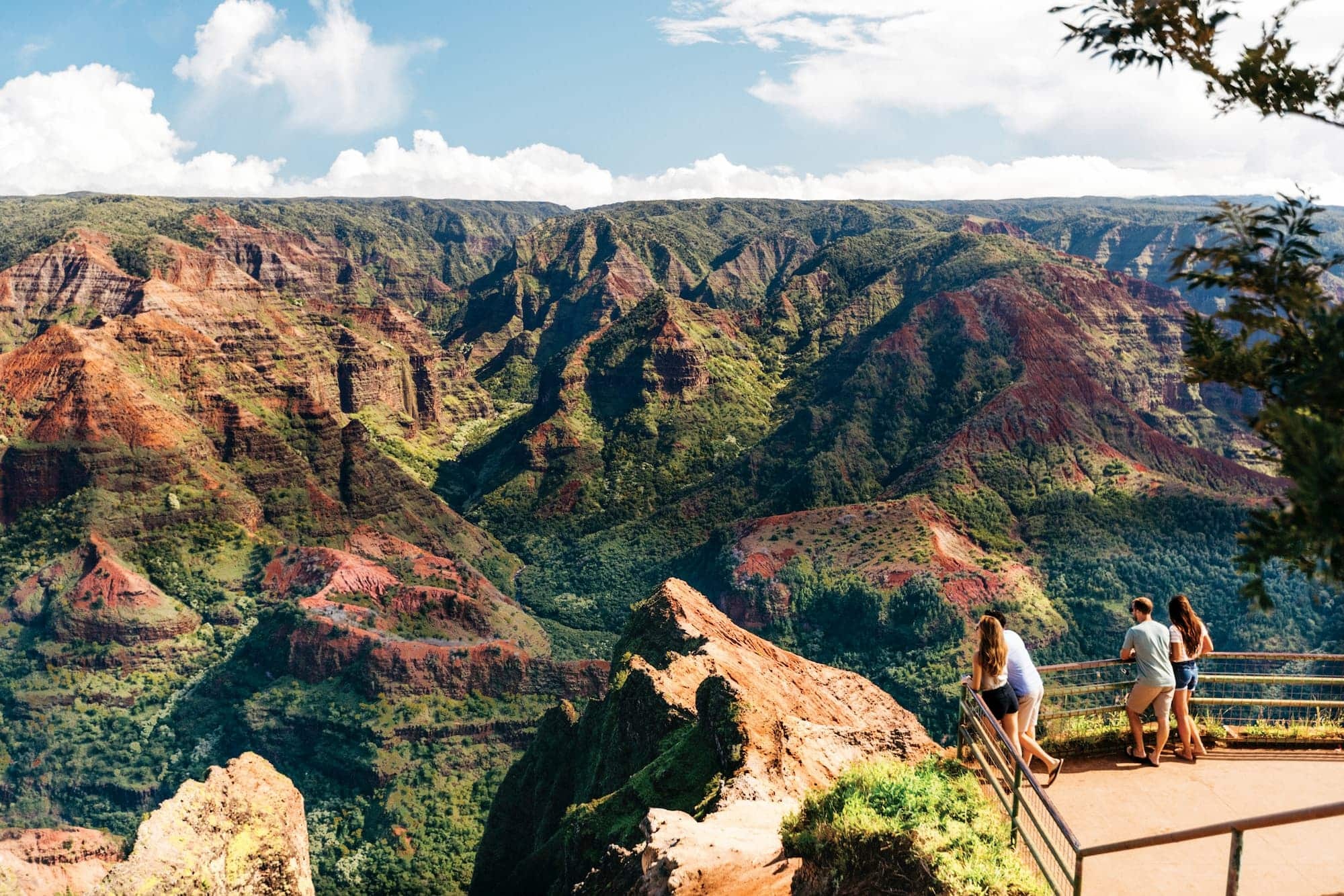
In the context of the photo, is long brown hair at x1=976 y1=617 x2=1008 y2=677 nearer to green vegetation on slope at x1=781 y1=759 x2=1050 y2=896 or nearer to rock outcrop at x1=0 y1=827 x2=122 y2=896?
green vegetation on slope at x1=781 y1=759 x2=1050 y2=896

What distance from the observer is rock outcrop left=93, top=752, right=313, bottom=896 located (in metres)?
24.4

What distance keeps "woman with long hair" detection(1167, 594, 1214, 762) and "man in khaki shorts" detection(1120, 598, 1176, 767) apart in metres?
0.15

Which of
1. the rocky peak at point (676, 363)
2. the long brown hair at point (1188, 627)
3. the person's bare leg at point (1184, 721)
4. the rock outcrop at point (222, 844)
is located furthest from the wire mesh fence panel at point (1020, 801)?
the rocky peak at point (676, 363)

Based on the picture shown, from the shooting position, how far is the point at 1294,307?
8.05m

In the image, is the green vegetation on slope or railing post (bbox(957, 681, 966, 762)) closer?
the green vegetation on slope

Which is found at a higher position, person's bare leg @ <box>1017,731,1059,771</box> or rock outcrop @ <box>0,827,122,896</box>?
person's bare leg @ <box>1017,731,1059,771</box>

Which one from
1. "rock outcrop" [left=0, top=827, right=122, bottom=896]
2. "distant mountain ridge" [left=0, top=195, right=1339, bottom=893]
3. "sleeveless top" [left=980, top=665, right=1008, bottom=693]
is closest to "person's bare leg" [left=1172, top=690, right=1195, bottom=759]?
"sleeveless top" [left=980, top=665, right=1008, bottom=693]

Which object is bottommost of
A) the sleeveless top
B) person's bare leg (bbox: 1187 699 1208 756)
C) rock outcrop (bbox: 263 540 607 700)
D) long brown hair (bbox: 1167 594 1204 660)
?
rock outcrop (bbox: 263 540 607 700)

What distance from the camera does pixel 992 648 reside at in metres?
13.5

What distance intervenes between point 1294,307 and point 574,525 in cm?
13152

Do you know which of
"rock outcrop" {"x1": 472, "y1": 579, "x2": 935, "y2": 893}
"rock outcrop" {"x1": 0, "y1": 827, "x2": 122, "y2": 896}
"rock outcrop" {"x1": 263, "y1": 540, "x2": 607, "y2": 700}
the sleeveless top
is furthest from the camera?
"rock outcrop" {"x1": 263, "y1": 540, "x2": 607, "y2": 700}

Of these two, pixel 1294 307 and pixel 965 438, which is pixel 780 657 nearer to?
pixel 1294 307

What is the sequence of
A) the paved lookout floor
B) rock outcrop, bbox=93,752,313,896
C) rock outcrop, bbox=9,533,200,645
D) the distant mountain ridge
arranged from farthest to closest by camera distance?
rock outcrop, bbox=9,533,200,645
the distant mountain ridge
rock outcrop, bbox=93,752,313,896
the paved lookout floor

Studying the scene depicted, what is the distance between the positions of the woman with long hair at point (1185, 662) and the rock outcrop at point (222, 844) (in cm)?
2456
